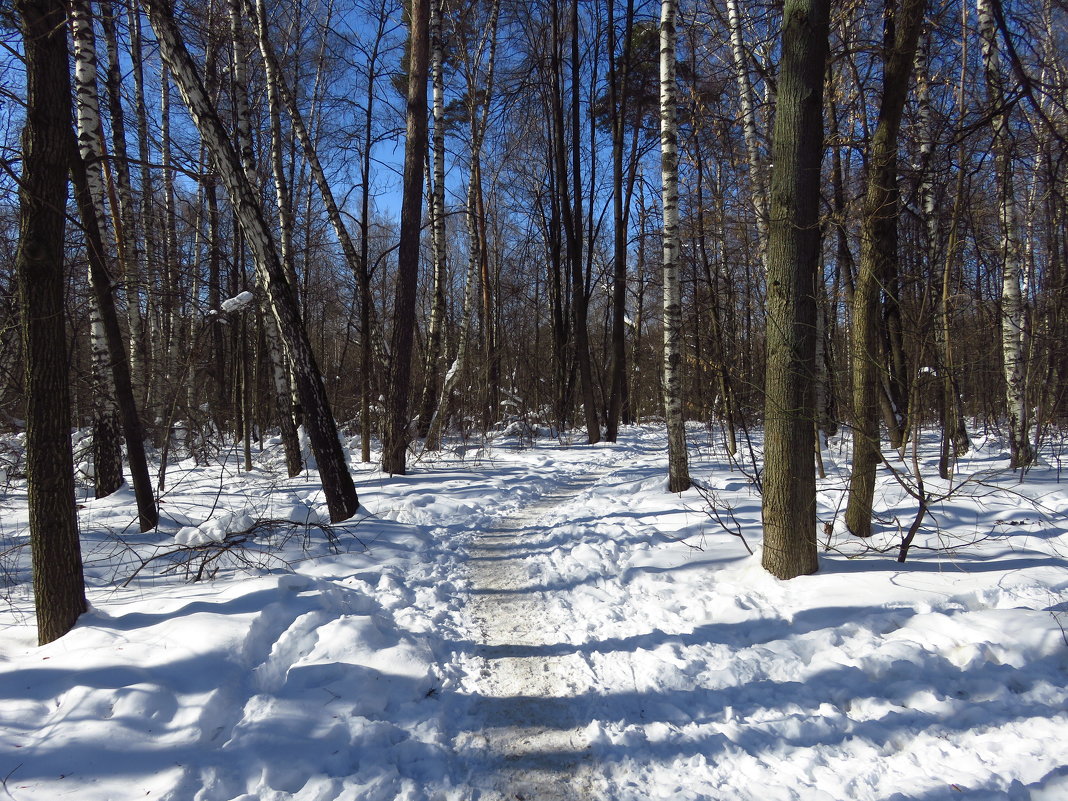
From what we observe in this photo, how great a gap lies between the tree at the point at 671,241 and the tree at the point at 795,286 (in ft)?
10.9

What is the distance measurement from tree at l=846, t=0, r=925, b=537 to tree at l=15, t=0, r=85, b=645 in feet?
18.8

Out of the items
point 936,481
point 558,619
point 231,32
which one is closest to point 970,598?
point 558,619

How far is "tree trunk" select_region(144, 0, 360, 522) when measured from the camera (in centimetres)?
509

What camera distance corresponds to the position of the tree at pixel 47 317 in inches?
127

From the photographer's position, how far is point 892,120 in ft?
15.2

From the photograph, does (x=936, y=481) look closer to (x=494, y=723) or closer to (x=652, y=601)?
(x=652, y=601)

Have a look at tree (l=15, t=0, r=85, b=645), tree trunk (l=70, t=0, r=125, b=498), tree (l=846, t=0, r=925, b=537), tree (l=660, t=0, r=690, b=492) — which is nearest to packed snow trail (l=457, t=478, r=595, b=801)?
tree (l=15, t=0, r=85, b=645)

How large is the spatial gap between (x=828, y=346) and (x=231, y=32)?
11280 millimetres

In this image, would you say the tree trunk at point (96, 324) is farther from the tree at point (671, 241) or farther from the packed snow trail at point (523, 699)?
the tree at point (671, 241)

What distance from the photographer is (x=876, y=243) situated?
4695 mm

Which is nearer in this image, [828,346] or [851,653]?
[851,653]

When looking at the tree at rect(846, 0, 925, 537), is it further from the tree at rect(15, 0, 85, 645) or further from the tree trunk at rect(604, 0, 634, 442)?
the tree trunk at rect(604, 0, 634, 442)

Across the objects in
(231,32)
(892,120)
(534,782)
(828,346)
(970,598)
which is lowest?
(534,782)

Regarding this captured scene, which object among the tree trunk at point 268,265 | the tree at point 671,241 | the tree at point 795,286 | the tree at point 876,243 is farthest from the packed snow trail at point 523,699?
the tree at point 671,241
